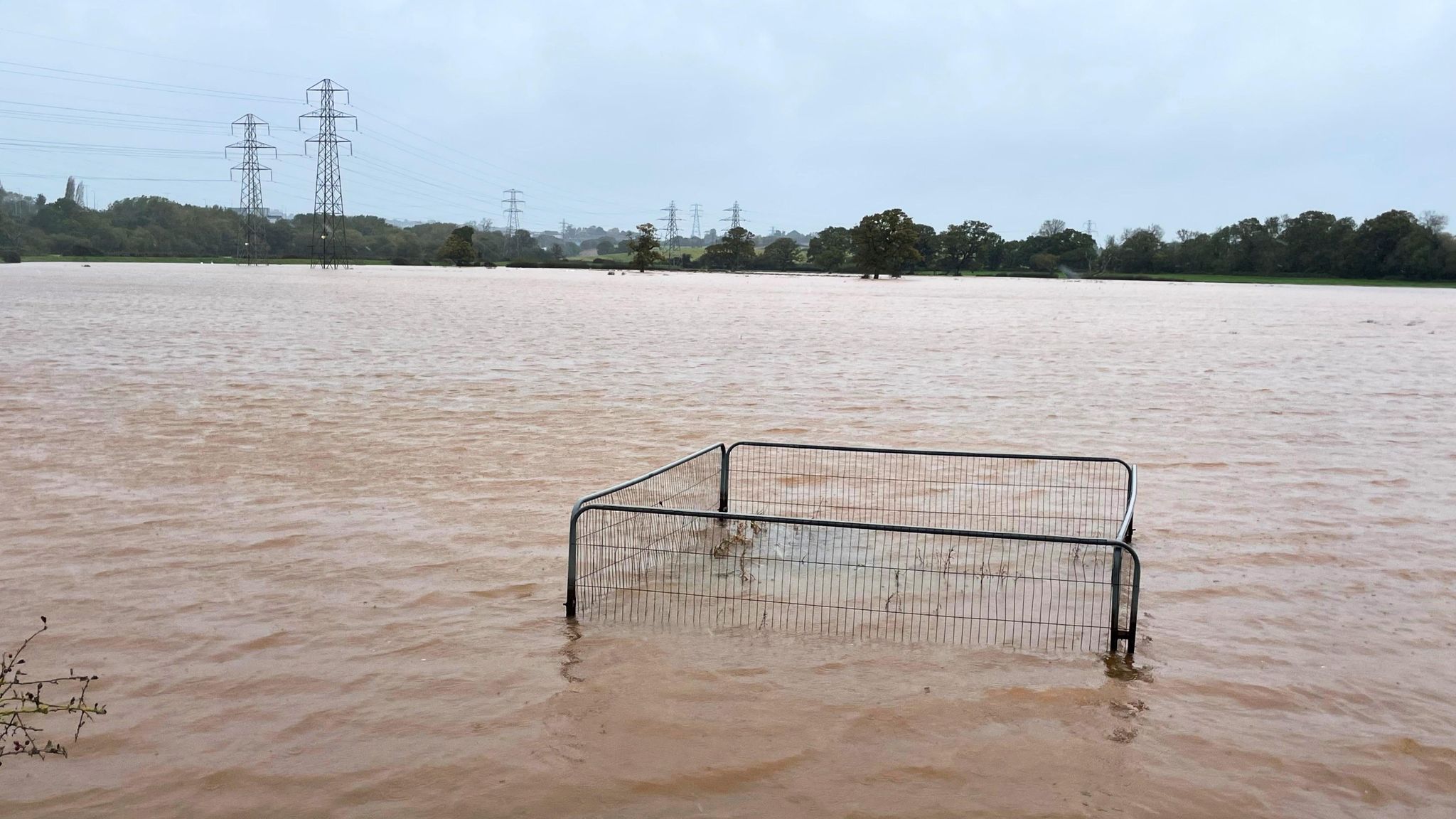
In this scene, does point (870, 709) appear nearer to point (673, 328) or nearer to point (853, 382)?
point (853, 382)

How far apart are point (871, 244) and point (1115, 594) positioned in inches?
5881

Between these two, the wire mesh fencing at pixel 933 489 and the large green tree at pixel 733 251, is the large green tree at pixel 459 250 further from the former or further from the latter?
the wire mesh fencing at pixel 933 489

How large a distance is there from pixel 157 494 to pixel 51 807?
6996 millimetres

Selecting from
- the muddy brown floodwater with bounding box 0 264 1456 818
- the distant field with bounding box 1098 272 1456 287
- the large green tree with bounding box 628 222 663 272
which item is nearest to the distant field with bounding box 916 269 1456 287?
the distant field with bounding box 1098 272 1456 287

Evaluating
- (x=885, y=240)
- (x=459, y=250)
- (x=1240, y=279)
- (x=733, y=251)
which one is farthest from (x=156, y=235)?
(x=1240, y=279)

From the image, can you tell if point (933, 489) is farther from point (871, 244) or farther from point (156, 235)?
point (156, 235)

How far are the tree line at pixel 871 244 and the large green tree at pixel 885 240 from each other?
0.14 meters

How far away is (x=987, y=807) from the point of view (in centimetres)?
558

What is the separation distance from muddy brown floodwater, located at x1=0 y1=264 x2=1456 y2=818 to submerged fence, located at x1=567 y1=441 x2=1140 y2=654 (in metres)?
0.43

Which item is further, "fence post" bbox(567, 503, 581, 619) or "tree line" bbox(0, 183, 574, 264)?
"tree line" bbox(0, 183, 574, 264)

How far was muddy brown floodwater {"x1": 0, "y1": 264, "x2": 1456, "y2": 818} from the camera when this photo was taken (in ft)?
19.0

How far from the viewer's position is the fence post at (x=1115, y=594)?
709 cm

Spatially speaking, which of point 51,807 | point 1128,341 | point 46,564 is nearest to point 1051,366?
point 1128,341

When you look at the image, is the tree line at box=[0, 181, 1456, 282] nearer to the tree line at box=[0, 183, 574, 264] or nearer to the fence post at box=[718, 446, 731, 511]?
the tree line at box=[0, 183, 574, 264]
